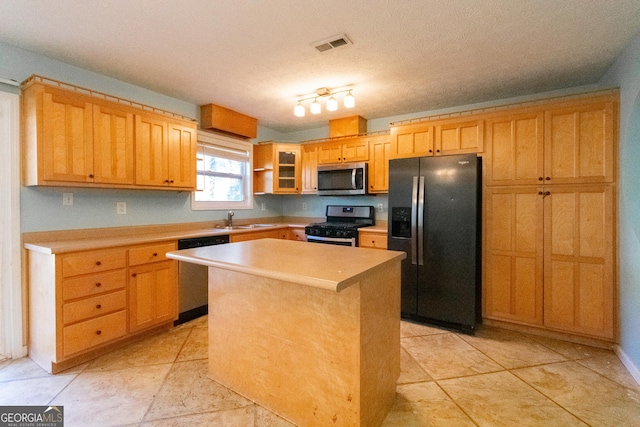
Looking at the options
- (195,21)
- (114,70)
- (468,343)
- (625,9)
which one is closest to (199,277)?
(114,70)

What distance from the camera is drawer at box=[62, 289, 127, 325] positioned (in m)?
2.20

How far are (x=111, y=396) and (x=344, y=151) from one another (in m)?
3.55

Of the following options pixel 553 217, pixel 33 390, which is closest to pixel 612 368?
pixel 553 217

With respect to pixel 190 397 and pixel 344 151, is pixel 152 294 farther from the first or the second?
pixel 344 151

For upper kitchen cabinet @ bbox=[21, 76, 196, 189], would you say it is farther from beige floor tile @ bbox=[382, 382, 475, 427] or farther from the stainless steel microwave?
beige floor tile @ bbox=[382, 382, 475, 427]

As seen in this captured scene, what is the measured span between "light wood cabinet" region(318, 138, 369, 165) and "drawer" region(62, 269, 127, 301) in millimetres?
2882

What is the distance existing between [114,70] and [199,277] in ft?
7.16

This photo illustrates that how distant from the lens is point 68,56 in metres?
2.48

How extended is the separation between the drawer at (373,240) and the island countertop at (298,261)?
1.59m

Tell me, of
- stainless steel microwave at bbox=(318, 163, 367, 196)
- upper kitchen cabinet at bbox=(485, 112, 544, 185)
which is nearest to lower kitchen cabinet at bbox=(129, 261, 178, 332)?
stainless steel microwave at bbox=(318, 163, 367, 196)

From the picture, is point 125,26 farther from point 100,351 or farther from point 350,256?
point 100,351

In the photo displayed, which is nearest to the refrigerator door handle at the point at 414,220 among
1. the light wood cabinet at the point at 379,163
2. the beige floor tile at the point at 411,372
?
the light wood cabinet at the point at 379,163

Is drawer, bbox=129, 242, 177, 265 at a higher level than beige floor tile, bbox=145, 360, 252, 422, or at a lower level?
higher

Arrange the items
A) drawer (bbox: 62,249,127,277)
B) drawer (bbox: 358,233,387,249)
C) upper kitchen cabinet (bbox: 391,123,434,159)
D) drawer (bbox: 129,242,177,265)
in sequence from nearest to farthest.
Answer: drawer (bbox: 62,249,127,277)
drawer (bbox: 129,242,177,265)
upper kitchen cabinet (bbox: 391,123,434,159)
drawer (bbox: 358,233,387,249)
